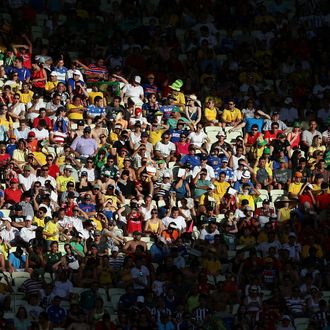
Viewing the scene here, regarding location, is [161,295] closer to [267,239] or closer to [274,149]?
[267,239]

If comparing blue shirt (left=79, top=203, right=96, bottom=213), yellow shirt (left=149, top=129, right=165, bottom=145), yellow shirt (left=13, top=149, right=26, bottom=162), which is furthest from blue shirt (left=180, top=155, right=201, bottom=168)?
yellow shirt (left=13, top=149, right=26, bottom=162)

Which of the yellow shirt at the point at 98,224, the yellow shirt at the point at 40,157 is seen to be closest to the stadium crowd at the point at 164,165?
the yellow shirt at the point at 98,224

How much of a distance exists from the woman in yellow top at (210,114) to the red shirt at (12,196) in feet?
19.0

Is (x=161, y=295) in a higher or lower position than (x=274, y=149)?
lower

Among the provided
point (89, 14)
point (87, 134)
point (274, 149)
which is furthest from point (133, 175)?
point (89, 14)

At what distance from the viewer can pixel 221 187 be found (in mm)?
33312

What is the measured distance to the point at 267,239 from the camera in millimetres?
32312

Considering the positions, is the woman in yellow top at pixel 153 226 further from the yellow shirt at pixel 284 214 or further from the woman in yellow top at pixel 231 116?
the woman in yellow top at pixel 231 116

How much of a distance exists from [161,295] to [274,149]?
20.2ft

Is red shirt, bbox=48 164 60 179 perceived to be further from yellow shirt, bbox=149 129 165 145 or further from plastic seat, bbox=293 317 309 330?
plastic seat, bbox=293 317 309 330

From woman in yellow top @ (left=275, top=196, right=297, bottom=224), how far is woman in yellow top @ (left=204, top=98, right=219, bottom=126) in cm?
282

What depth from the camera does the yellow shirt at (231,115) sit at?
3559 cm

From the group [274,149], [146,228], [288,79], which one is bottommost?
[146,228]

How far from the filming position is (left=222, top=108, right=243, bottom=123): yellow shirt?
3559cm
